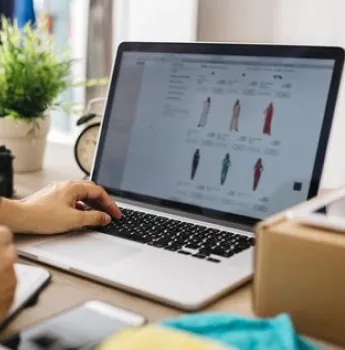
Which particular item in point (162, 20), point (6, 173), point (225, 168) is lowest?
point (6, 173)

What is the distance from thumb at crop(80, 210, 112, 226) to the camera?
1.01 metres

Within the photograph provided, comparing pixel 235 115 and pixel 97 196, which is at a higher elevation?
pixel 235 115

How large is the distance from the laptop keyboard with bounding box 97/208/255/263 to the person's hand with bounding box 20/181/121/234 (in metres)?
0.03

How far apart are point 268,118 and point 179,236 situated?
231 mm

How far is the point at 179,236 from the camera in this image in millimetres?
976

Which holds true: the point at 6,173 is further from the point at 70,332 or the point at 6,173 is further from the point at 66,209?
the point at 70,332

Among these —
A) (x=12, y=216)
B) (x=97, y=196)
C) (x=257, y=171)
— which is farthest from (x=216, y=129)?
(x=12, y=216)

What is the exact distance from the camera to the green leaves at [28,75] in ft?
4.77

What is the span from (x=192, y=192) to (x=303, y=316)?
0.45 m

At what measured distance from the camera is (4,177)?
1.27 meters

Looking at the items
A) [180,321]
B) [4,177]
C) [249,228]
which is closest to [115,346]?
[180,321]

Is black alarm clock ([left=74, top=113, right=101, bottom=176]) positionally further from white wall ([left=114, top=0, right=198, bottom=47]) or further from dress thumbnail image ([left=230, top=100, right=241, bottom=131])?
dress thumbnail image ([left=230, top=100, right=241, bottom=131])

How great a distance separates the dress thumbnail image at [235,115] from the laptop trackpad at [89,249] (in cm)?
27

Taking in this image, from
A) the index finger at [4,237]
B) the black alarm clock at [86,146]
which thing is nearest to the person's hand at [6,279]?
the index finger at [4,237]
